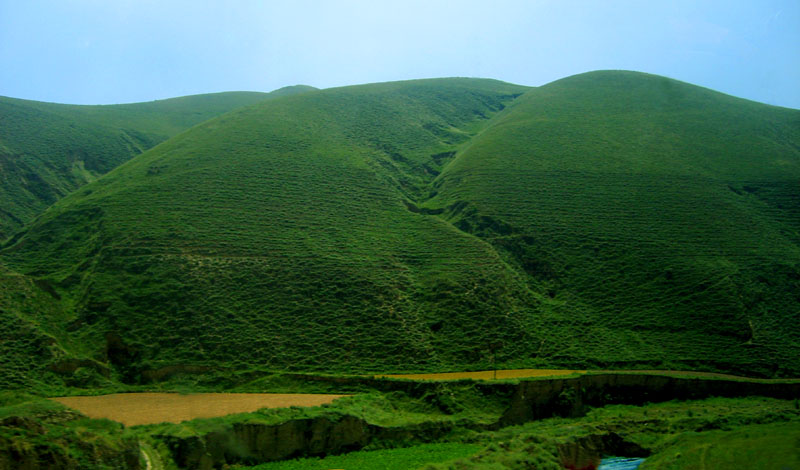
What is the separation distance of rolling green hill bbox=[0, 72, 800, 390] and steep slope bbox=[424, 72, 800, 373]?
0.73 ft

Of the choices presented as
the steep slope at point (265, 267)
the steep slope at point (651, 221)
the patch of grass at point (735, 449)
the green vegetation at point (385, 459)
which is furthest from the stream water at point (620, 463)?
the steep slope at point (651, 221)

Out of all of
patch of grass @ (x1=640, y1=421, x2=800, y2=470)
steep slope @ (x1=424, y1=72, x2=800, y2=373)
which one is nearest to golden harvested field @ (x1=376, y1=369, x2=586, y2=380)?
steep slope @ (x1=424, y1=72, x2=800, y2=373)

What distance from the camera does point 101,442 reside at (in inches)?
572

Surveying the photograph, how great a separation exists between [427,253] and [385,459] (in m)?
23.1

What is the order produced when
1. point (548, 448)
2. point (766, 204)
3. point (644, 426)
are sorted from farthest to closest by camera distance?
point (766, 204)
point (644, 426)
point (548, 448)

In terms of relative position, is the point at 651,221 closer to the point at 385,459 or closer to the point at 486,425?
the point at 486,425

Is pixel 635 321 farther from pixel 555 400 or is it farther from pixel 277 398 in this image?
pixel 277 398

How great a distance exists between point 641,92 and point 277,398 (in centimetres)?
7903

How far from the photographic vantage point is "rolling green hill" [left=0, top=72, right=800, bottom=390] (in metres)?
32.0

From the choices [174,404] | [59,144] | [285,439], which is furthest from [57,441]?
[59,144]

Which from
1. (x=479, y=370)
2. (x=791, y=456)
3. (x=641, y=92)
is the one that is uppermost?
(x=641, y=92)

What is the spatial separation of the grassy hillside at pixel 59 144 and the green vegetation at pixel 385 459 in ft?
141

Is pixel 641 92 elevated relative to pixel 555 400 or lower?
elevated

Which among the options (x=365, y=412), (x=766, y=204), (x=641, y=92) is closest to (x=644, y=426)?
(x=365, y=412)
